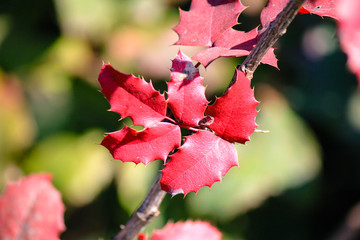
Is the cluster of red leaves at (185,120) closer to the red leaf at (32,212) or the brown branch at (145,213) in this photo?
the brown branch at (145,213)

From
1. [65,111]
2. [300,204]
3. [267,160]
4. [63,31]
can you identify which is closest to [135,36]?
[63,31]

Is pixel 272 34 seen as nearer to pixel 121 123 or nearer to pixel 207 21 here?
pixel 207 21

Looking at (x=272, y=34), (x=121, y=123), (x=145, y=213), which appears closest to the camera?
(x=272, y=34)

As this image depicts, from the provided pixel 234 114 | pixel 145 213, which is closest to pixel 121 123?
pixel 145 213

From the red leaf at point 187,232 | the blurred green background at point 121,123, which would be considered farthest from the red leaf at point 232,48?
the blurred green background at point 121,123

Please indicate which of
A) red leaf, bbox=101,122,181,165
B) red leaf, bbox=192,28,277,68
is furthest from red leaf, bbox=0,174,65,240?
red leaf, bbox=192,28,277,68

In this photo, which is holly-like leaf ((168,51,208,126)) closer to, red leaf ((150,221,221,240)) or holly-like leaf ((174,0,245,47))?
holly-like leaf ((174,0,245,47))

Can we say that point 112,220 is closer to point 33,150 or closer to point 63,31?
point 33,150
